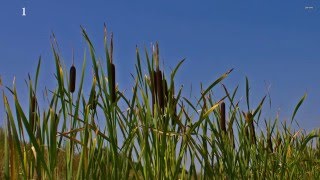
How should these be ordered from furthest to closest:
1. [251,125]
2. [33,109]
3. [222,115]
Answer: [251,125], [222,115], [33,109]

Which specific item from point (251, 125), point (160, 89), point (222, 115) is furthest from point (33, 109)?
point (251, 125)

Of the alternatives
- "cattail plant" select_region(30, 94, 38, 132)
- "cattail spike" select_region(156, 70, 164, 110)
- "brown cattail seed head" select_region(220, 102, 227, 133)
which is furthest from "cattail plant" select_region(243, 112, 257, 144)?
"cattail plant" select_region(30, 94, 38, 132)

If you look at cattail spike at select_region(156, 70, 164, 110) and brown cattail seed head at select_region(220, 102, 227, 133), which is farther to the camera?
brown cattail seed head at select_region(220, 102, 227, 133)

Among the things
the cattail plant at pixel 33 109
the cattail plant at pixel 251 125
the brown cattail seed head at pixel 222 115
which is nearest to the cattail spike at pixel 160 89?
the cattail plant at pixel 33 109

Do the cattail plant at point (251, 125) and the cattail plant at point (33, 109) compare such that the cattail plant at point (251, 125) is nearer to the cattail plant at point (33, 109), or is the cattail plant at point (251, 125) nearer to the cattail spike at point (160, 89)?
the cattail spike at point (160, 89)

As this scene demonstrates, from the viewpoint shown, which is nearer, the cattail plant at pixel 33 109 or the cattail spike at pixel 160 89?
the cattail plant at pixel 33 109

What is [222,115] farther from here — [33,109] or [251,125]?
[33,109]

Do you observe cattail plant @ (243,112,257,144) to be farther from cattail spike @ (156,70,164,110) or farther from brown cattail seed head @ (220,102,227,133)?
cattail spike @ (156,70,164,110)

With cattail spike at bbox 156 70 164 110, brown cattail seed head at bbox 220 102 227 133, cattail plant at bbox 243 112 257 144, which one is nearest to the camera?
cattail spike at bbox 156 70 164 110

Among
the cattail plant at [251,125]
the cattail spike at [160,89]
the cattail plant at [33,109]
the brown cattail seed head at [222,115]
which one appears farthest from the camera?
the cattail plant at [251,125]

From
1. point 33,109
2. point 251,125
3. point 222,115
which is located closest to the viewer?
point 33,109

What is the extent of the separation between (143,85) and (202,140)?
62 cm

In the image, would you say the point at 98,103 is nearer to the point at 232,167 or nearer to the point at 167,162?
the point at 167,162

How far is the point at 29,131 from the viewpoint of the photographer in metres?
1.79
